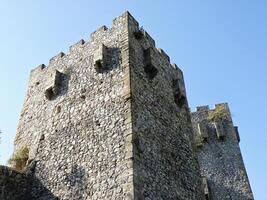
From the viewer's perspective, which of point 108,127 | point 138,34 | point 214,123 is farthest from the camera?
point 214,123

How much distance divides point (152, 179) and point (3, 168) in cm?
439

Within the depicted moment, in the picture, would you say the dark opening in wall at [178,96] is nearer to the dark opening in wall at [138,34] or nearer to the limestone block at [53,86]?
the dark opening in wall at [138,34]

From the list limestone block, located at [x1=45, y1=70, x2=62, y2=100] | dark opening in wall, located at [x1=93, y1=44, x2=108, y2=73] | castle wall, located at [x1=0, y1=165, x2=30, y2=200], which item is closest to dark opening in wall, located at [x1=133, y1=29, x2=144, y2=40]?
dark opening in wall, located at [x1=93, y1=44, x2=108, y2=73]

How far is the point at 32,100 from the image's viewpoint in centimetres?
1347

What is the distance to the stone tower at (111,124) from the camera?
30.1 ft

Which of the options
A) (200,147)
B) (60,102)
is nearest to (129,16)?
(60,102)

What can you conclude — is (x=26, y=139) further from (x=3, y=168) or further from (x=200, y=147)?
(x=200, y=147)

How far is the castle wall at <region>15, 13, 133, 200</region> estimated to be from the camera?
923cm

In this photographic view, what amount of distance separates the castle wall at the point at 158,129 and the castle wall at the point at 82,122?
383 millimetres

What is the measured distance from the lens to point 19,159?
1187cm

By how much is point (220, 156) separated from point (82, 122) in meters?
13.0

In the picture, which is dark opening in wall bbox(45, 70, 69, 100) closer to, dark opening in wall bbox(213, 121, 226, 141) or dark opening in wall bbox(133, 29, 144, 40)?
dark opening in wall bbox(133, 29, 144, 40)

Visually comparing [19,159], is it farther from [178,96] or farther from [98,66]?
[178,96]

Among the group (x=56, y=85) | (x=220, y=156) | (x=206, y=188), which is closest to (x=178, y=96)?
(x=56, y=85)
